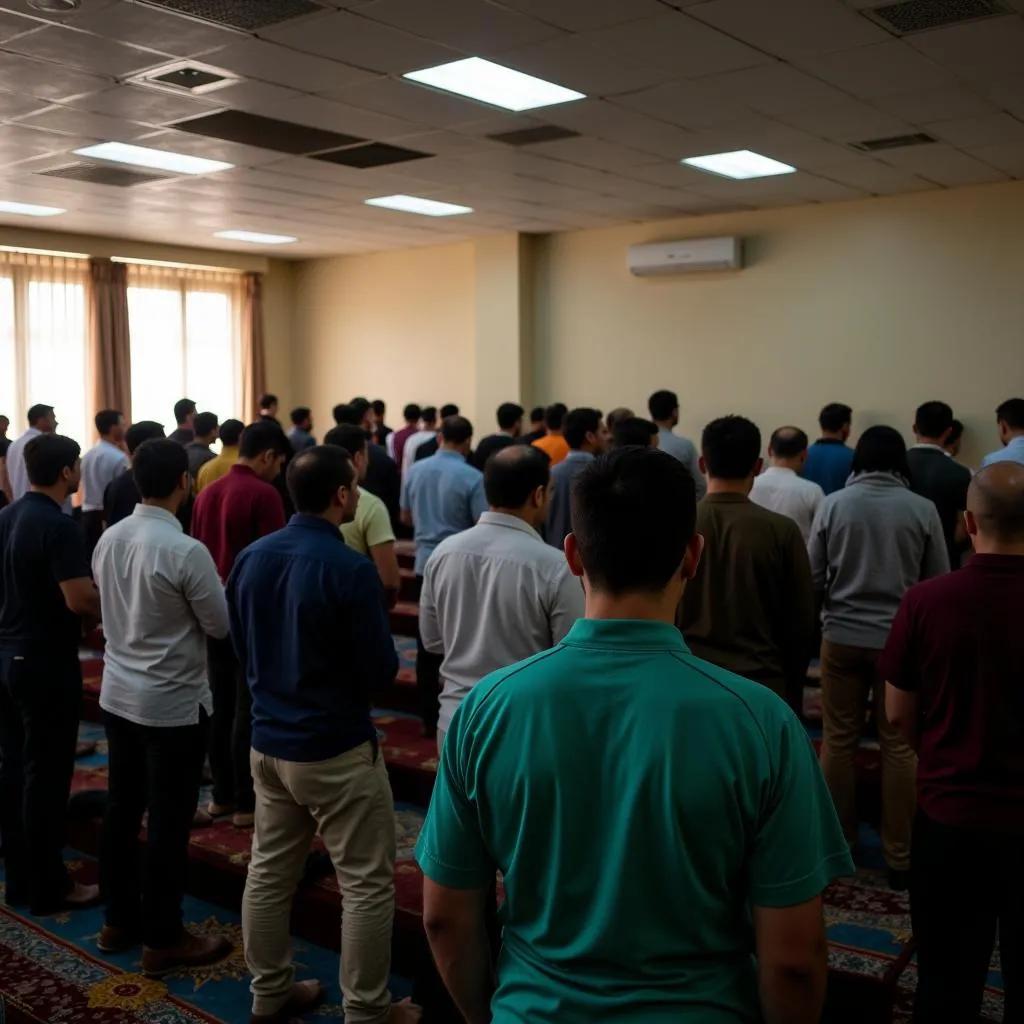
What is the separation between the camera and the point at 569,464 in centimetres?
497

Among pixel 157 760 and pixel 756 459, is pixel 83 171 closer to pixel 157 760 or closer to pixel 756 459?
pixel 157 760

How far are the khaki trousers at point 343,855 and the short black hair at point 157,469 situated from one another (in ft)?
3.02

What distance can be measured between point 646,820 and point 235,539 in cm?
314

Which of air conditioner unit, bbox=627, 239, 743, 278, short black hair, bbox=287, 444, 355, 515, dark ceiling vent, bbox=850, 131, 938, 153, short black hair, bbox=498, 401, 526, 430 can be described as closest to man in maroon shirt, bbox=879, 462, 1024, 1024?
short black hair, bbox=287, 444, 355, 515

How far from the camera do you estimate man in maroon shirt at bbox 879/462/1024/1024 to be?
2.23 metres

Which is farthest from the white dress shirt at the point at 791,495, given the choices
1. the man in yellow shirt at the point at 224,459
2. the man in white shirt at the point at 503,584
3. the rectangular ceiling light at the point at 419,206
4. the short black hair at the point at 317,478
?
the rectangular ceiling light at the point at 419,206

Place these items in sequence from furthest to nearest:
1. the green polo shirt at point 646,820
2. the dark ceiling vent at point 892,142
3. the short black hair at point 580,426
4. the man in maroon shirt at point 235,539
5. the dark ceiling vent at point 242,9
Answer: the dark ceiling vent at point 892,142 → the short black hair at point 580,426 → the dark ceiling vent at point 242,9 → the man in maroon shirt at point 235,539 → the green polo shirt at point 646,820

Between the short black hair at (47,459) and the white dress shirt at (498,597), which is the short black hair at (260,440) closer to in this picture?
the short black hair at (47,459)

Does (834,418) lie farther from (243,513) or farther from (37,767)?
(37,767)

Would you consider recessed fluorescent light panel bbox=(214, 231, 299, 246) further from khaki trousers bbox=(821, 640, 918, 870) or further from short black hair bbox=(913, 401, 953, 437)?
khaki trousers bbox=(821, 640, 918, 870)

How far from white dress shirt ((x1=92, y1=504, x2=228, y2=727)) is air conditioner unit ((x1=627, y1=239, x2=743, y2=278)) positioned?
7152 mm

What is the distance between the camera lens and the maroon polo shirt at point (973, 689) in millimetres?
2230

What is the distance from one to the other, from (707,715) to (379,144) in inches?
244

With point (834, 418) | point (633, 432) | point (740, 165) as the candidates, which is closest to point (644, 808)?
point (633, 432)
